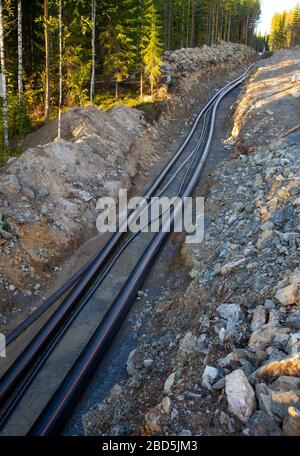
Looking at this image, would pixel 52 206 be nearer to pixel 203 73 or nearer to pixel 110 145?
pixel 110 145

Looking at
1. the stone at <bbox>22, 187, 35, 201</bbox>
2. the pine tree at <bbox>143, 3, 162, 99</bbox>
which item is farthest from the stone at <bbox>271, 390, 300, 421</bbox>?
the pine tree at <bbox>143, 3, 162, 99</bbox>

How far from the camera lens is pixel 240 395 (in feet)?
18.9

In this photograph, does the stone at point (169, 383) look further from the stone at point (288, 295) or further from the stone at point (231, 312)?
the stone at point (288, 295)

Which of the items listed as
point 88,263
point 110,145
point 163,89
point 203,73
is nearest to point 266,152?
point 110,145

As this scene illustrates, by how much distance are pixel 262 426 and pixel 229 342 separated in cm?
208

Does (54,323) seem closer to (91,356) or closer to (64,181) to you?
(91,356)

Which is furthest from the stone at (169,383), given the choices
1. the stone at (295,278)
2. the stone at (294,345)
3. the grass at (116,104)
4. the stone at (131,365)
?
the grass at (116,104)

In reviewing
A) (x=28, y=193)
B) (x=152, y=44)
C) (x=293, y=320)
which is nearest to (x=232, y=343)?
(x=293, y=320)

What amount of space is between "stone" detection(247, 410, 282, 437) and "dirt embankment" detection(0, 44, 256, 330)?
8107 mm

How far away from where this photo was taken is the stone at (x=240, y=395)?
561 centimetres

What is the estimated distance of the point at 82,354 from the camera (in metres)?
9.57

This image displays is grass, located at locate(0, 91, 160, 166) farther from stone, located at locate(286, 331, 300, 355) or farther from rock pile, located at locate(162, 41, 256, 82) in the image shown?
stone, located at locate(286, 331, 300, 355)

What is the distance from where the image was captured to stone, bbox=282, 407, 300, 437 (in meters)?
5.01

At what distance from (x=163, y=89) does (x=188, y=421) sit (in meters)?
29.8
